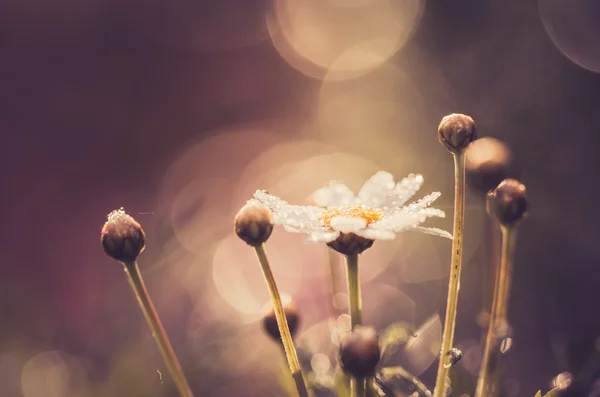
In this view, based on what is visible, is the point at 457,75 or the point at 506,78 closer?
the point at 506,78

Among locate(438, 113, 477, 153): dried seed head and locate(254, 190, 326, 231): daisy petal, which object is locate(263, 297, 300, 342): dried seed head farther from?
locate(438, 113, 477, 153): dried seed head

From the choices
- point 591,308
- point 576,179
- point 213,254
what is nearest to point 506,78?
point 576,179

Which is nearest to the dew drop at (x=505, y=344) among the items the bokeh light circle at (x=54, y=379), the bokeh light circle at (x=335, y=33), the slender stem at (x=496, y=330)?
the slender stem at (x=496, y=330)

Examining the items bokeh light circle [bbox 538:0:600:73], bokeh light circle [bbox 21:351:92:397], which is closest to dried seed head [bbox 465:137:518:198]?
bokeh light circle [bbox 21:351:92:397]

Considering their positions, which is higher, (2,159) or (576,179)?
(2,159)

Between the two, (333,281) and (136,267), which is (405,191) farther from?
(136,267)

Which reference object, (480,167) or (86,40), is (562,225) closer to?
(480,167)

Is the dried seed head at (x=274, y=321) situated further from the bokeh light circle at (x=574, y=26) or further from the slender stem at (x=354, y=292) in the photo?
the bokeh light circle at (x=574, y=26)
